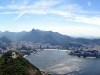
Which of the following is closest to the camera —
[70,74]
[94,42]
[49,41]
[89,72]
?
[70,74]

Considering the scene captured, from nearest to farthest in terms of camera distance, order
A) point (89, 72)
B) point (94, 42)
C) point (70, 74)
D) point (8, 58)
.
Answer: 1. point (8, 58)
2. point (70, 74)
3. point (89, 72)
4. point (94, 42)

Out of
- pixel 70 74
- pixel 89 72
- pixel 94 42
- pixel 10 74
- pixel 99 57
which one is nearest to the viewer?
pixel 10 74

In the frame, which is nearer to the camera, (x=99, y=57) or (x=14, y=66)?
(x=14, y=66)

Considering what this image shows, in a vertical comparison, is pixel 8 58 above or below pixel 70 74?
above

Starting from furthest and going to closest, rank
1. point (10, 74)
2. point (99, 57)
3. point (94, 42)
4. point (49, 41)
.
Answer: point (49, 41), point (94, 42), point (99, 57), point (10, 74)

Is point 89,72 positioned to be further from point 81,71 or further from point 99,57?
point 99,57

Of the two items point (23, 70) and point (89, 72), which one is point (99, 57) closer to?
point (89, 72)

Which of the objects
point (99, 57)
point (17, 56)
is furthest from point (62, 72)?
point (99, 57)

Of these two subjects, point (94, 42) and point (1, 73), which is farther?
point (94, 42)

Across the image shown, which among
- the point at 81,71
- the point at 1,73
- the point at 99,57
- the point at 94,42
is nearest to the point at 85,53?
the point at 99,57
